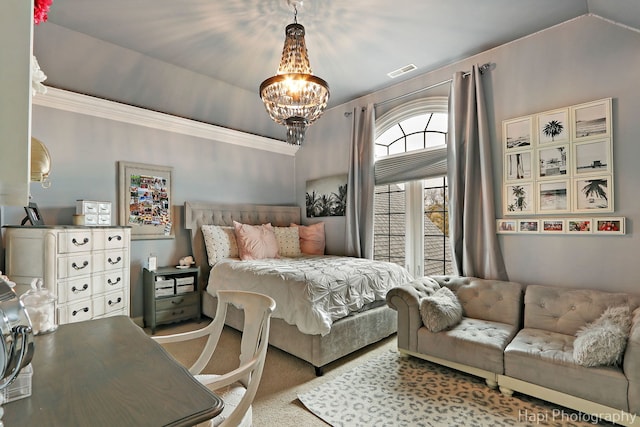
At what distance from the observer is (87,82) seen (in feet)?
10.9

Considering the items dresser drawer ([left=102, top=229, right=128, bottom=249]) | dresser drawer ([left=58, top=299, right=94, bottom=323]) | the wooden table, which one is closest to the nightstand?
dresser drawer ([left=102, top=229, right=128, bottom=249])

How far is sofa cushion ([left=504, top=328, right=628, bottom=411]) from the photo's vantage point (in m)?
1.88

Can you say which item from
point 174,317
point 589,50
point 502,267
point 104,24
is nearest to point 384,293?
point 502,267

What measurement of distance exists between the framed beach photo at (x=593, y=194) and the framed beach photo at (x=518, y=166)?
38 centimetres

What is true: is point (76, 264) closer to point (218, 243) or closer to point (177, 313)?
point (177, 313)

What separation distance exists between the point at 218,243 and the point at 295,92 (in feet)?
7.96

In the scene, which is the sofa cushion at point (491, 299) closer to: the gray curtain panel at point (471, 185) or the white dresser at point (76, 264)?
the gray curtain panel at point (471, 185)

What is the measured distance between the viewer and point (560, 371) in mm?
2035

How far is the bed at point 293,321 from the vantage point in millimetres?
2619

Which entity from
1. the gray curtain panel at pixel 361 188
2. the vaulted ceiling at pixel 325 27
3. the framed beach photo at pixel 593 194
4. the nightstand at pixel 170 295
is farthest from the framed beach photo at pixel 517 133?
the nightstand at pixel 170 295

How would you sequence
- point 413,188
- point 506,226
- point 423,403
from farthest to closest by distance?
point 413,188 < point 506,226 < point 423,403

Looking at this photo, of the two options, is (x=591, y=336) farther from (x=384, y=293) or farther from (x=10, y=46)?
(x=10, y=46)

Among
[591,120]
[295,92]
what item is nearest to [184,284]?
[295,92]

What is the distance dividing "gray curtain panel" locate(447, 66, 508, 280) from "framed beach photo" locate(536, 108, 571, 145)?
0.45 m
